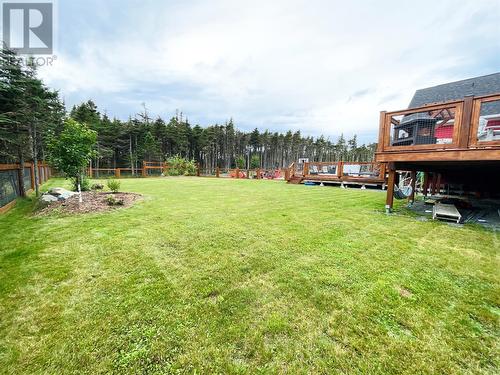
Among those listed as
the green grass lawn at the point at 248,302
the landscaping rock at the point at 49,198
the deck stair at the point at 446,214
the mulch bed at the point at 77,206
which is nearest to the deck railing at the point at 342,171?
the deck stair at the point at 446,214

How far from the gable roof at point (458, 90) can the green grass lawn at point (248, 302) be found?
977 centimetres

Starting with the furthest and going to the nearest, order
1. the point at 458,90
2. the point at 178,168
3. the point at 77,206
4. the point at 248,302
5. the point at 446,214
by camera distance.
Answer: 1. the point at 178,168
2. the point at 458,90
3. the point at 77,206
4. the point at 446,214
5. the point at 248,302

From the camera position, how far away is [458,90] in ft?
34.6

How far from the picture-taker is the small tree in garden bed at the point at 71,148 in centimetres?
568

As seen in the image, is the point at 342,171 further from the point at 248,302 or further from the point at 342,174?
the point at 248,302

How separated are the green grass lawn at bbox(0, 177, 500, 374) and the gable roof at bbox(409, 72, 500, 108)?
32.1 feet

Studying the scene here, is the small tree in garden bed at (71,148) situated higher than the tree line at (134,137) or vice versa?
the tree line at (134,137)

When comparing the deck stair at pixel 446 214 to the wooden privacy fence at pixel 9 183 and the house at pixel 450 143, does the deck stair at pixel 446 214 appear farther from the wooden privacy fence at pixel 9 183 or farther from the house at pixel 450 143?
A: the wooden privacy fence at pixel 9 183

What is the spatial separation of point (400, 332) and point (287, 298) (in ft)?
2.77

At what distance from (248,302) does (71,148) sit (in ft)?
21.0

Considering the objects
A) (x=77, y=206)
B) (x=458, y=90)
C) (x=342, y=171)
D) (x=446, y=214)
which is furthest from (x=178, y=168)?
(x=446, y=214)

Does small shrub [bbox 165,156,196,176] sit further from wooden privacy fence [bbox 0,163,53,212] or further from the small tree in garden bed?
the small tree in garden bed

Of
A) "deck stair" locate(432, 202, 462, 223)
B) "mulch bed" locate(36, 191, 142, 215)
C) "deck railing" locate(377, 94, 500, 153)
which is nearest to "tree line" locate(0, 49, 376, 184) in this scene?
"mulch bed" locate(36, 191, 142, 215)

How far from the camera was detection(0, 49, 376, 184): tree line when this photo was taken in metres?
6.79
